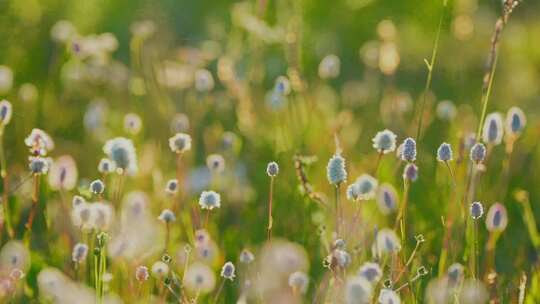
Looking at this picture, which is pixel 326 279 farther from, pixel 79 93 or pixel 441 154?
pixel 79 93

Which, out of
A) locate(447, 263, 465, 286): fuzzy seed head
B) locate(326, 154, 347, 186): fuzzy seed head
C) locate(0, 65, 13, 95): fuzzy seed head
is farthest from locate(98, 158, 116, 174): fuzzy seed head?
locate(0, 65, 13, 95): fuzzy seed head

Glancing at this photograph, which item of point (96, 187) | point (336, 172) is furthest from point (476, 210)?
point (96, 187)

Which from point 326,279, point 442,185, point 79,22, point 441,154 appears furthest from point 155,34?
point 441,154

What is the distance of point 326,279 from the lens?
1.57 meters

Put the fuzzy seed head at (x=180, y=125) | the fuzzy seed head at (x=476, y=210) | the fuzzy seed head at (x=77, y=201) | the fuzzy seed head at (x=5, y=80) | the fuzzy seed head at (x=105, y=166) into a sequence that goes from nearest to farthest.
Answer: the fuzzy seed head at (x=476, y=210) → the fuzzy seed head at (x=77, y=201) → the fuzzy seed head at (x=105, y=166) → the fuzzy seed head at (x=180, y=125) → the fuzzy seed head at (x=5, y=80)

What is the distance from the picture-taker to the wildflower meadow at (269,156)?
142cm

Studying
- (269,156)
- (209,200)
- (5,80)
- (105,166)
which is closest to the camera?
(209,200)

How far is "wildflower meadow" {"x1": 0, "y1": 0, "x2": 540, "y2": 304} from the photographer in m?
1.42

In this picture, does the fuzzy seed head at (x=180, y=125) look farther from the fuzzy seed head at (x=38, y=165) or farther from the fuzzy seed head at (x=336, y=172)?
the fuzzy seed head at (x=336, y=172)

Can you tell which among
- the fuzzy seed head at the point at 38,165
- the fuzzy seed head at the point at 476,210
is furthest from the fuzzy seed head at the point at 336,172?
the fuzzy seed head at the point at 38,165

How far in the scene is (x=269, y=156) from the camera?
91.8 inches

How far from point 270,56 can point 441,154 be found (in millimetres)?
1985

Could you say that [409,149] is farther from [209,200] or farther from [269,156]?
[269,156]

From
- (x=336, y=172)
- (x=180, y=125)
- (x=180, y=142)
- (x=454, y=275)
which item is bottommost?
(x=454, y=275)
